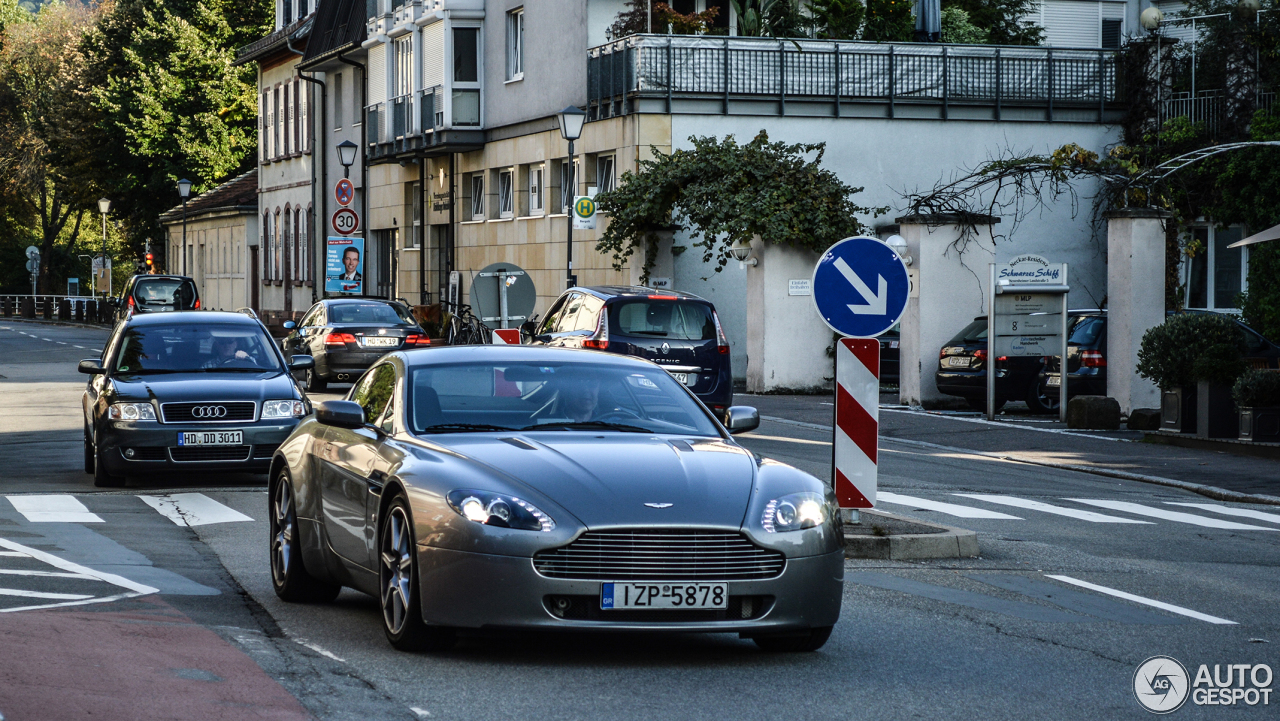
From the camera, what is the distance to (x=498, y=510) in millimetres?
6980

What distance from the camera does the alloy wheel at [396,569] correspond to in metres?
7.33

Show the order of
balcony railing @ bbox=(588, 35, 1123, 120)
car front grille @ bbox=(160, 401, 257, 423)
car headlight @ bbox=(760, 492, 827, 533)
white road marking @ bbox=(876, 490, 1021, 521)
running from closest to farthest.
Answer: car headlight @ bbox=(760, 492, 827, 533) < white road marking @ bbox=(876, 490, 1021, 521) < car front grille @ bbox=(160, 401, 257, 423) < balcony railing @ bbox=(588, 35, 1123, 120)

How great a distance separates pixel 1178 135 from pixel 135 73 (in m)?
47.3

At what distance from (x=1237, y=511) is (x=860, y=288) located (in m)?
5.29

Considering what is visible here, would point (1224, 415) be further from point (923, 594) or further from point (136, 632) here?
point (136, 632)

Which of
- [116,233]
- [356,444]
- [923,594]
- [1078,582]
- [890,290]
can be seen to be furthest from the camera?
[116,233]

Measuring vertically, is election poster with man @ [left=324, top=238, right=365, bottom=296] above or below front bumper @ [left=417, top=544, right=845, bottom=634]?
above

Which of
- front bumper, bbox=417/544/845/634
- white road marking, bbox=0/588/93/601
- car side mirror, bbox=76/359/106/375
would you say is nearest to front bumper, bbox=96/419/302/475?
car side mirror, bbox=76/359/106/375

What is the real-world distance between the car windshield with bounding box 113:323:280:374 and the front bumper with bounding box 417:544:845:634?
360 inches

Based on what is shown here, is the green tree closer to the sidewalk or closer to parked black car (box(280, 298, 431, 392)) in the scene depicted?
the sidewalk

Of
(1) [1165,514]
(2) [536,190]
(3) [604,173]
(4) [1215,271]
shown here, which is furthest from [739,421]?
(2) [536,190]

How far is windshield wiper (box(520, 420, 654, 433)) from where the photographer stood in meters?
7.98

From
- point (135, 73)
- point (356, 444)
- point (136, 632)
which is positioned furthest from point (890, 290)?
point (135, 73)

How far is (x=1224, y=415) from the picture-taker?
67.3 feet
